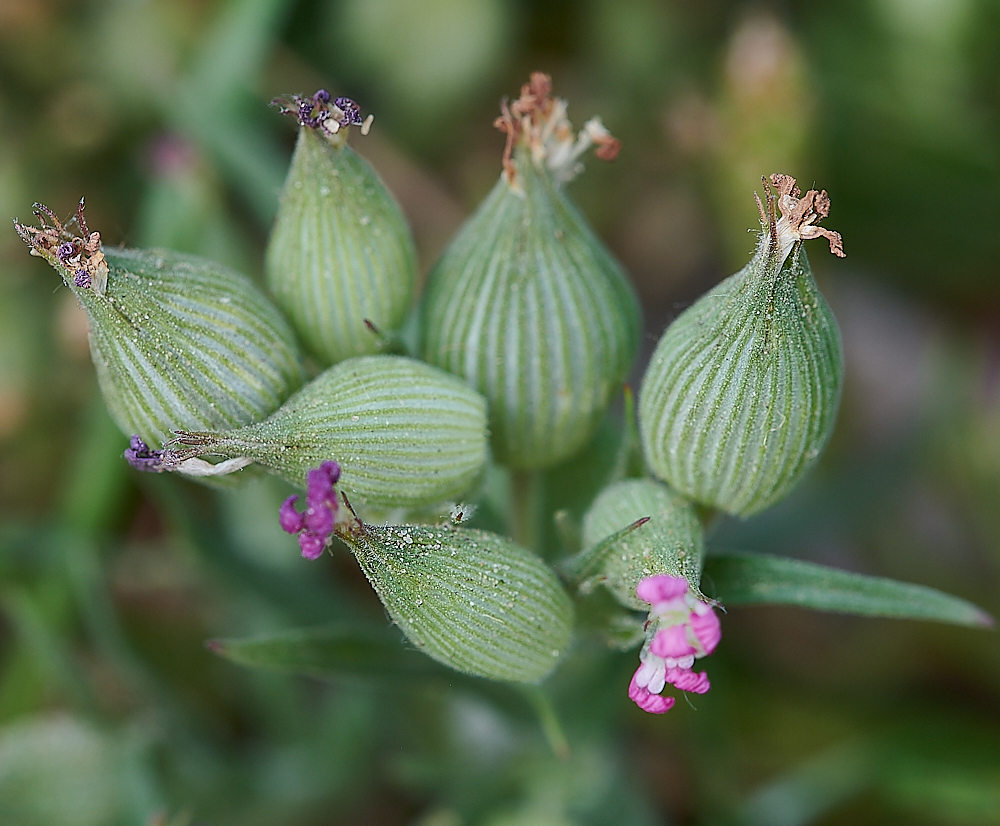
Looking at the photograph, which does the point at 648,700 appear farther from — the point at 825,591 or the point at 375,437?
the point at 375,437

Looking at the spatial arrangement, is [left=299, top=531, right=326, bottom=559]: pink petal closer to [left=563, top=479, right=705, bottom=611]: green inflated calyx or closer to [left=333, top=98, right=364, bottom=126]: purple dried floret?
[left=563, top=479, right=705, bottom=611]: green inflated calyx

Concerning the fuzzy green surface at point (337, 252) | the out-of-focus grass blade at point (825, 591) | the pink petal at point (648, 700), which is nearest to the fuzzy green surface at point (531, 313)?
the fuzzy green surface at point (337, 252)

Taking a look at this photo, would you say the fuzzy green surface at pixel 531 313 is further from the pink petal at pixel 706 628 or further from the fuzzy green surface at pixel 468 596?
the pink petal at pixel 706 628

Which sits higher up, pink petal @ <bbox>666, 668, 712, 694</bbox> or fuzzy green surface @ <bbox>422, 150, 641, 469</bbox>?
fuzzy green surface @ <bbox>422, 150, 641, 469</bbox>

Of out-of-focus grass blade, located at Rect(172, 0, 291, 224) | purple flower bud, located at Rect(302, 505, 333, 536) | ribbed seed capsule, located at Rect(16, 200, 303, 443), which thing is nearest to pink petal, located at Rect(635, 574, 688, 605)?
purple flower bud, located at Rect(302, 505, 333, 536)

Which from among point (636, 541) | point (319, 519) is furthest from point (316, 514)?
point (636, 541)

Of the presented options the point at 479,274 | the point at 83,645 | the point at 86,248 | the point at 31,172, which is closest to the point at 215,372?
the point at 86,248
